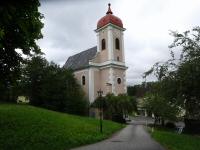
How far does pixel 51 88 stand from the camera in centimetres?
5316

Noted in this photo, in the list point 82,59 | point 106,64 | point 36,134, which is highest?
point 82,59

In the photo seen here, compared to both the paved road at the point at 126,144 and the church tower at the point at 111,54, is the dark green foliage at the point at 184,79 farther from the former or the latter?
the church tower at the point at 111,54

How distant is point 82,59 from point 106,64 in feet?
30.3

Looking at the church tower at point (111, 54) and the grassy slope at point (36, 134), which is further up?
the church tower at point (111, 54)

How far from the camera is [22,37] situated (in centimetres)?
2031

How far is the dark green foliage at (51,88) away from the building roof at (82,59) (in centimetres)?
733

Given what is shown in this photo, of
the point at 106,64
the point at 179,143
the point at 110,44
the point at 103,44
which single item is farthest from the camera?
the point at 103,44

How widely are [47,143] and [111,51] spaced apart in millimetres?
44308

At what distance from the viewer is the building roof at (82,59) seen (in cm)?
6471

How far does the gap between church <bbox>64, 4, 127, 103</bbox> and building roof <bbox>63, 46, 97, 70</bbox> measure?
38cm

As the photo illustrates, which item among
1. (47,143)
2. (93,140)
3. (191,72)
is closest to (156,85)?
(191,72)

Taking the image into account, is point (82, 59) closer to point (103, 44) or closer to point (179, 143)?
point (103, 44)

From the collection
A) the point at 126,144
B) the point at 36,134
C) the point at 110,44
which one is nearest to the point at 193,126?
the point at 126,144

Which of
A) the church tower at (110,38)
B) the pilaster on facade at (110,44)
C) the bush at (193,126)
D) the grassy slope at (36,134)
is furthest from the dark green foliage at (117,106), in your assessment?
the grassy slope at (36,134)
